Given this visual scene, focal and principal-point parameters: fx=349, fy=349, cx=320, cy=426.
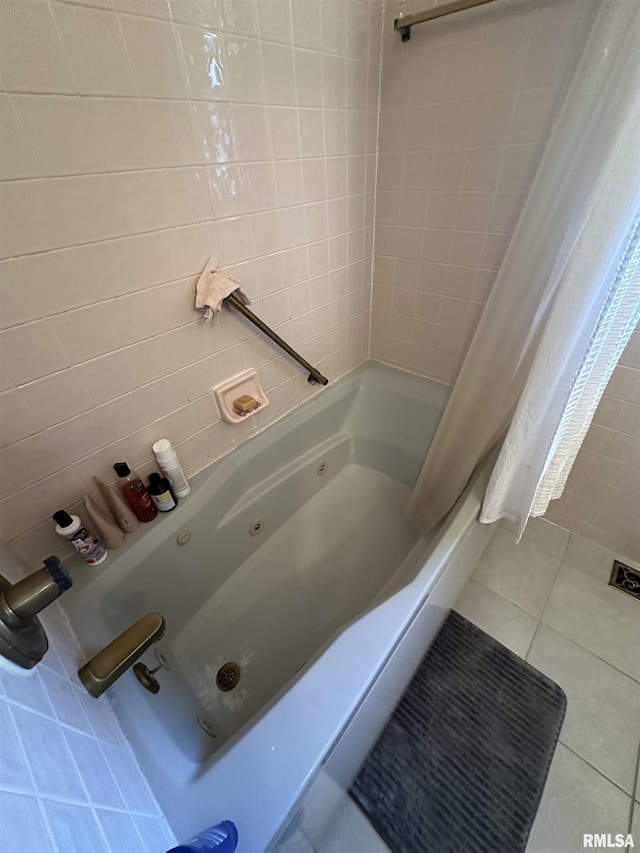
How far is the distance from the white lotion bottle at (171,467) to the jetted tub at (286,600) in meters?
0.04

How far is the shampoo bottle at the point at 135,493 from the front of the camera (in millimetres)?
891

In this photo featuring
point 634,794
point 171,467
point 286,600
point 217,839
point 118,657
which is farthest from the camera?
point 286,600

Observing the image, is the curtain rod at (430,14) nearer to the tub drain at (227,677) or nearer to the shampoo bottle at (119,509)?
the shampoo bottle at (119,509)

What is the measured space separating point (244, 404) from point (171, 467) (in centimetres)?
29

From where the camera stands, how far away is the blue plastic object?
1.56 ft

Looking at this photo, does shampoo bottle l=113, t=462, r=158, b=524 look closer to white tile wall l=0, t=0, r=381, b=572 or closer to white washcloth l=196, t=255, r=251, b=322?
white tile wall l=0, t=0, r=381, b=572

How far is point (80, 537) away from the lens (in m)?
0.83

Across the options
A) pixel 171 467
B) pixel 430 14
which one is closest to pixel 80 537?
pixel 171 467

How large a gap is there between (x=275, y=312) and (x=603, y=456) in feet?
3.95

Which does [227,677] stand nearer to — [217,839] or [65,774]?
[217,839]

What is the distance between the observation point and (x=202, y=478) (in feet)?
3.63

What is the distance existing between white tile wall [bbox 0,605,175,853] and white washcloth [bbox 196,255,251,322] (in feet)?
2.47

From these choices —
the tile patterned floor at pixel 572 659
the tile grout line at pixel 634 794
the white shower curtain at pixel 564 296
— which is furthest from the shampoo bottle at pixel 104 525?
the tile grout line at pixel 634 794

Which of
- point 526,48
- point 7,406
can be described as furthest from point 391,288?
point 7,406
